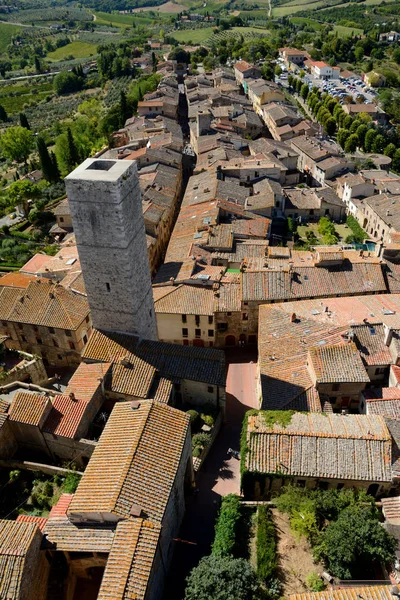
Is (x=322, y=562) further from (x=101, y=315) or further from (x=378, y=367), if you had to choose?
(x=101, y=315)

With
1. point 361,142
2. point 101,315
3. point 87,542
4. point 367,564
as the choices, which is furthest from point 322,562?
point 361,142

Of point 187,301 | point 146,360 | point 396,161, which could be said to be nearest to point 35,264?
point 187,301

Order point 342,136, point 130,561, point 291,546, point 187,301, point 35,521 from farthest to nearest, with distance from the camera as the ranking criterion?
1. point 342,136
2. point 187,301
3. point 35,521
4. point 291,546
5. point 130,561

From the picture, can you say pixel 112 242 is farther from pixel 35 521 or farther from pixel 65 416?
pixel 35 521

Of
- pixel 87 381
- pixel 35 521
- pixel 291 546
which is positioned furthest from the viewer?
pixel 87 381

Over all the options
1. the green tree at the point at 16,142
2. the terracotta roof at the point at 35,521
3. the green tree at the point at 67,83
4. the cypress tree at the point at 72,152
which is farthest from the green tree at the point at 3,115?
the terracotta roof at the point at 35,521

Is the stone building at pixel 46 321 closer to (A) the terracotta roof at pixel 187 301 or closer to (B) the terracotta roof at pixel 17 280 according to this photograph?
(B) the terracotta roof at pixel 17 280
